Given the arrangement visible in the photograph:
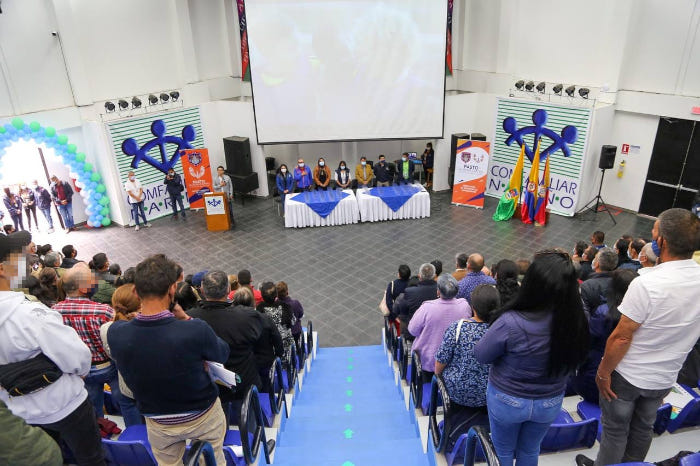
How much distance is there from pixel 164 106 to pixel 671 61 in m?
12.0

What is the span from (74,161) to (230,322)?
31.0ft

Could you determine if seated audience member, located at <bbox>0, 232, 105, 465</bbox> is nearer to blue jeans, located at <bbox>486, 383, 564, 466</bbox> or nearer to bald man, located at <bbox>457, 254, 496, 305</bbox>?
blue jeans, located at <bbox>486, 383, 564, 466</bbox>

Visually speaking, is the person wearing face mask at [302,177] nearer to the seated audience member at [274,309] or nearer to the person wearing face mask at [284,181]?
the person wearing face mask at [284,181]

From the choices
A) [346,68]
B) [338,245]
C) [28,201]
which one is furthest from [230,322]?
[346,68]

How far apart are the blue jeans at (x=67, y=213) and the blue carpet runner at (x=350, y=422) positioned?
8.27 meters

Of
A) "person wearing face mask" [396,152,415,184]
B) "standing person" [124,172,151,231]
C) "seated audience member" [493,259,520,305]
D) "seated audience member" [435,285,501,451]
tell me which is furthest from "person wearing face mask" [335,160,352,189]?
"seated audience member" [435,285,501,451]

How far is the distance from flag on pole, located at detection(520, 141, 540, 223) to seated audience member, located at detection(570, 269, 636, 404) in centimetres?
761

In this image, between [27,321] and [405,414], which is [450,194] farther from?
[27,321]

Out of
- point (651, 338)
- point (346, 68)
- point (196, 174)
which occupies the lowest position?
point (196, 174)

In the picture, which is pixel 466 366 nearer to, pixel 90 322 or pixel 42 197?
pixel 90 322

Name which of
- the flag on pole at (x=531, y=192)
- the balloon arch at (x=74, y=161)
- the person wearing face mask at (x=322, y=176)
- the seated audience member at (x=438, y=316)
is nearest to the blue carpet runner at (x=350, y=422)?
the seated audience member at (x=438, y=316)

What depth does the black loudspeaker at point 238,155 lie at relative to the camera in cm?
1260

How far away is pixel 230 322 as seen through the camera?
331cm

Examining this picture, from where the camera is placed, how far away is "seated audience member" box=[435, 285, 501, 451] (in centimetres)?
294
